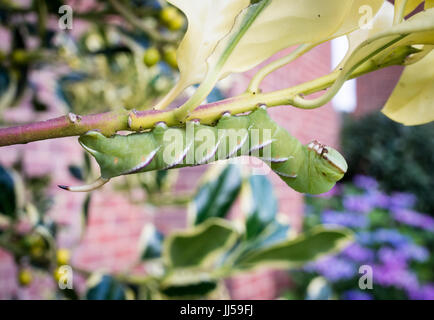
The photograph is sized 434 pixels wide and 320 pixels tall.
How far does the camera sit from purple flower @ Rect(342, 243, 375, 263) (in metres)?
2.51

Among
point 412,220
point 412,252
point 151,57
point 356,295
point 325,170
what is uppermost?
point 151,57

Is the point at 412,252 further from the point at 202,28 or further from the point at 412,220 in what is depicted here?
the point at 202,28

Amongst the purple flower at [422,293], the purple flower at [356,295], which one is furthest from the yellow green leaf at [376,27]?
the purple flower at [356,295]

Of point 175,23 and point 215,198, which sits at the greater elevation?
point 175,23

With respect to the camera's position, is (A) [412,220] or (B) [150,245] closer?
(B) [150,245]

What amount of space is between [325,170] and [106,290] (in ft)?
1.57

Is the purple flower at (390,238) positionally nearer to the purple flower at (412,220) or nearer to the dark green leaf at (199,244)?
the purple flower at (412,220)

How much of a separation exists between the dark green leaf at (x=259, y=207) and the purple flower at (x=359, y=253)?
1.97m

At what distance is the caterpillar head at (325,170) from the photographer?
0.23 metres

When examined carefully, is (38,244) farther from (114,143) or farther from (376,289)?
(376,289)

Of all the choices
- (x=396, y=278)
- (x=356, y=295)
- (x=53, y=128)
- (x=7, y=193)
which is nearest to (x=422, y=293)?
(x=396, y=278)

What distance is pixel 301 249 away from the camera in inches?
23.8
